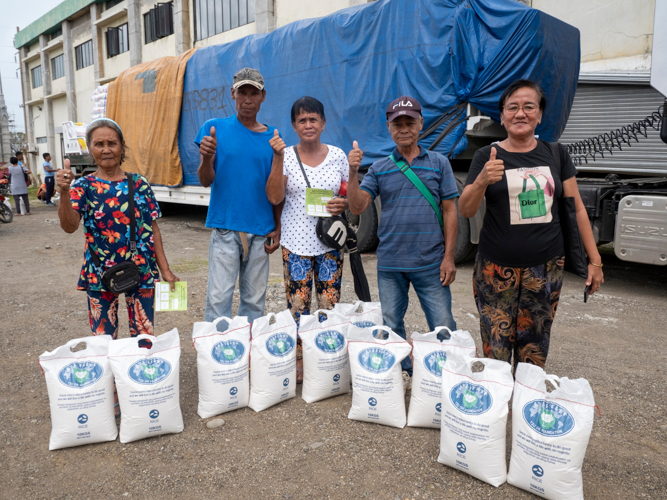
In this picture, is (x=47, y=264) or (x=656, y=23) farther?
(x=47, y=264)

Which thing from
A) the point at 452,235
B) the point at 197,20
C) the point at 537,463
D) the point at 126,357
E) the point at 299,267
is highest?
the point at 197,20

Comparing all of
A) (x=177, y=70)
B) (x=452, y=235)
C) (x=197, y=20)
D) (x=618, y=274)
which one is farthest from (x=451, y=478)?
(x=197, y=20)

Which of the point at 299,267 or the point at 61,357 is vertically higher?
the point at 299,267

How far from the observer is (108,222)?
8.17 ft

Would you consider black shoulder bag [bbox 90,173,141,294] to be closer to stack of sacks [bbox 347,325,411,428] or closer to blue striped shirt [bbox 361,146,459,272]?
stack of sacks [bbox 347,325,411,428]

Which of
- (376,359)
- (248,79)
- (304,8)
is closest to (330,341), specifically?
(376,359)

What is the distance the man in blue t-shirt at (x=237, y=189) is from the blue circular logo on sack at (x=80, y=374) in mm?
722

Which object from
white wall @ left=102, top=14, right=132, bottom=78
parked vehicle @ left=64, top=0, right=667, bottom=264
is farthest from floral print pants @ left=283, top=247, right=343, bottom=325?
white wall @ left=102, top=14, right=132, bottom=78

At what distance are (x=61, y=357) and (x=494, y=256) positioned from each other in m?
2.13

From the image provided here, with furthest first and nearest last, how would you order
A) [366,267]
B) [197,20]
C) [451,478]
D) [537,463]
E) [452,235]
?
[197,20]
[366,267]
[452,235]
[451,478]
[537,463]

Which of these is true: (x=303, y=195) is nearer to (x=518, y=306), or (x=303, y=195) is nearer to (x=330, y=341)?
(x=330, y=341)

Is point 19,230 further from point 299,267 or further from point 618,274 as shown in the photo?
point 618,274

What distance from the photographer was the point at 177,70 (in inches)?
345

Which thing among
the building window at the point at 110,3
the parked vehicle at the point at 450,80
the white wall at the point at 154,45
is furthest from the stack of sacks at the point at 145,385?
the building window at the point at 110,3
